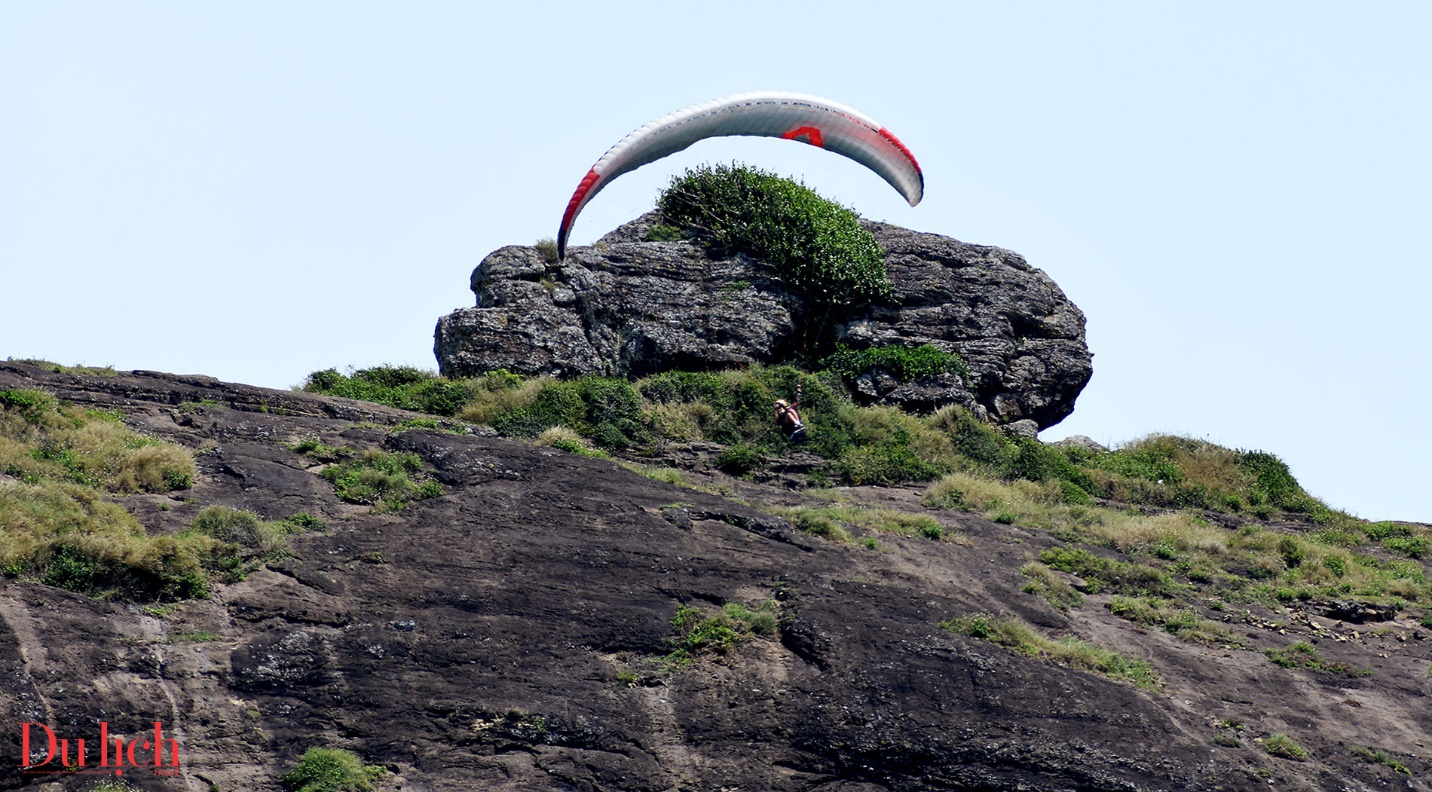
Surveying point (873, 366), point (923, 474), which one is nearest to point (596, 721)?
point (923, 474)

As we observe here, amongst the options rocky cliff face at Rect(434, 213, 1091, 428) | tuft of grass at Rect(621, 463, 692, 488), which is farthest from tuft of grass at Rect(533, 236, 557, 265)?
tuft of grass at Rect(621, 463, 692, 488)

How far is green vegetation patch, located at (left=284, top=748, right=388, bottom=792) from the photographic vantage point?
14.2 meters

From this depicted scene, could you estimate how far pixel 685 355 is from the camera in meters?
33.0

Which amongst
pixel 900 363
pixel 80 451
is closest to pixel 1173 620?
pixel 900 363

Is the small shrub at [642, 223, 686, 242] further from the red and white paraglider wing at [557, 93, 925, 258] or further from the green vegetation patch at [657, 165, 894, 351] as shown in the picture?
the red and white paraglider wing at [557, 93, 925, 258]

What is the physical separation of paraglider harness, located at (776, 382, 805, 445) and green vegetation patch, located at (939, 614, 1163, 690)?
10435 mm

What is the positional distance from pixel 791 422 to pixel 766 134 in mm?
8026

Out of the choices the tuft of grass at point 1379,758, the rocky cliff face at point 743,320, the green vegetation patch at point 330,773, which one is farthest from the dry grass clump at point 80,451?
the tuft of grass at point 1379,758

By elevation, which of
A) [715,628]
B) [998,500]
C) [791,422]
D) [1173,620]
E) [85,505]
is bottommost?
[715,628]

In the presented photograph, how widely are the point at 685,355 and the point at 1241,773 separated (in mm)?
18578

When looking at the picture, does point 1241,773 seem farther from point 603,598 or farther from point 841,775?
point 603,598

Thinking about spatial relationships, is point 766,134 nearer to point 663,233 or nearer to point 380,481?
point 663,233

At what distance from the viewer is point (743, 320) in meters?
33.9

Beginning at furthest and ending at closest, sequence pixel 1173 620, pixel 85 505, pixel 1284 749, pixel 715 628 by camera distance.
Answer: pixel 1173 620 < pixel 85 505 < pixel 715 628 < pixel 1284 749
